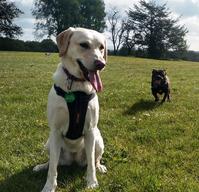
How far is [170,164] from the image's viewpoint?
6441 mm

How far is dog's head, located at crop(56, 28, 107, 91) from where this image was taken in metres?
5.26

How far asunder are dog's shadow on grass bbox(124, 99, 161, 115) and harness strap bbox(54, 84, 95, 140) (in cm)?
474

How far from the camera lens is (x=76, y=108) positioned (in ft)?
17.9

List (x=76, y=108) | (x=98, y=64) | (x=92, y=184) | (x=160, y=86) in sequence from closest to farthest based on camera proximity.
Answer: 1. (x=98, y=64)
2. (x=76, y=108)
3. (x=92, y=184)
4. (x=160, y=86)

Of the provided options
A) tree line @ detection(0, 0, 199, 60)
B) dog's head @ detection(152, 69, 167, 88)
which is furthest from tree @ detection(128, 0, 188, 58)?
dog's head @ detection(152, 69, 167, 88)

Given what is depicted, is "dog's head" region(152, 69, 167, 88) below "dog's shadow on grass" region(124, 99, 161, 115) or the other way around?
the other way around

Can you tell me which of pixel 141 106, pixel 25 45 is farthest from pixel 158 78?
pixel 25 45

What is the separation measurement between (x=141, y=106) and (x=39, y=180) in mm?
5844

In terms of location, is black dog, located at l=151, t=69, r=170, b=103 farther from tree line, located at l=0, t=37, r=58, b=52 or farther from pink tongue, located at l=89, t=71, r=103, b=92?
tree line, located at l=0, t=37, r=58, b=52

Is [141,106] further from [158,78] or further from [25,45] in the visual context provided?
[25,45]

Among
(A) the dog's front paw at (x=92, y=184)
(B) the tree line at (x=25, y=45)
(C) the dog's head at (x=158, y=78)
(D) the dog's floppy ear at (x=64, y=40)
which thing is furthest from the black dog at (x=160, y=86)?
(B) the tree line at (x=25, y=45)

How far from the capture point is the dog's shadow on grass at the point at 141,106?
10539mm

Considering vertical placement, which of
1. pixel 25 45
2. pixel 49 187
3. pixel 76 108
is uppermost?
pixel 76 108

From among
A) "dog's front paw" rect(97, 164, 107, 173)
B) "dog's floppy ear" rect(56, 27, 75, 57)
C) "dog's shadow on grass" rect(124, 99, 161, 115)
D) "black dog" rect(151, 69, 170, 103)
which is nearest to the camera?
"dog's floppy ear" rect(56, 27, 75, 57)
